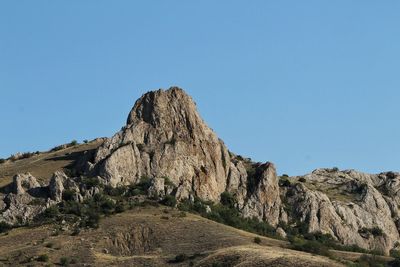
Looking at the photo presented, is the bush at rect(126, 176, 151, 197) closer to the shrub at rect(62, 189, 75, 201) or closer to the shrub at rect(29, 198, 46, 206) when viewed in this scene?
the shrub at rect(62, 189, 75, 201)

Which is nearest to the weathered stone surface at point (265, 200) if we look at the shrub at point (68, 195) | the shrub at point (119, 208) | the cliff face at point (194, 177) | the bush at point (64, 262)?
the cliff face at point (194, 177)

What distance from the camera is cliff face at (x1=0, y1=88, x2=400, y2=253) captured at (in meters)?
176

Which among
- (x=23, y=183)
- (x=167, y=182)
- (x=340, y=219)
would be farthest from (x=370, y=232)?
(x=23, y=183)

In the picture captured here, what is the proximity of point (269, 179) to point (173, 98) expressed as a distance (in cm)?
2307

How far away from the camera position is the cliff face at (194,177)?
6924 inches

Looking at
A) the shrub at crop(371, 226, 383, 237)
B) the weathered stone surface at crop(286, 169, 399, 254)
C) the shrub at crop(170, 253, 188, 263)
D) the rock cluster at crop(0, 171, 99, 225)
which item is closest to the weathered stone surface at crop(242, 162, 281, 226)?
the weathered stone surface at crop(286, 169, 399, 254)

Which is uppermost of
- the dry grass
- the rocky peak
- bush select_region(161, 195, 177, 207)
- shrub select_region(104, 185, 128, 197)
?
the rocky peak

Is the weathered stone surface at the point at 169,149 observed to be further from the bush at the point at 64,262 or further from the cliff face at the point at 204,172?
the bush at the point at 64,262

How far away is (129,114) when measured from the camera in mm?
191125

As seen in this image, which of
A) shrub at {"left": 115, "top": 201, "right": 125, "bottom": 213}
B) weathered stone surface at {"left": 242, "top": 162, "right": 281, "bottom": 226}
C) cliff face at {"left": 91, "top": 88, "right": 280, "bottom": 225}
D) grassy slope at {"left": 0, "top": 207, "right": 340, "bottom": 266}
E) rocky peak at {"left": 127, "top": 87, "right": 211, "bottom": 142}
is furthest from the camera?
rocky peak at {"left": 127, "top": 87, "right": 211, "bottom": 142}

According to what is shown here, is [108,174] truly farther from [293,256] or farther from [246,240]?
[293,256]

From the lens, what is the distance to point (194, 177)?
18200cm

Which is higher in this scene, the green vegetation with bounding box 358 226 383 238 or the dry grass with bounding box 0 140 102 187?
the dry grass with bounding box 0 140 102 187

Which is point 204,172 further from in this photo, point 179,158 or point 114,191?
point 114,191
